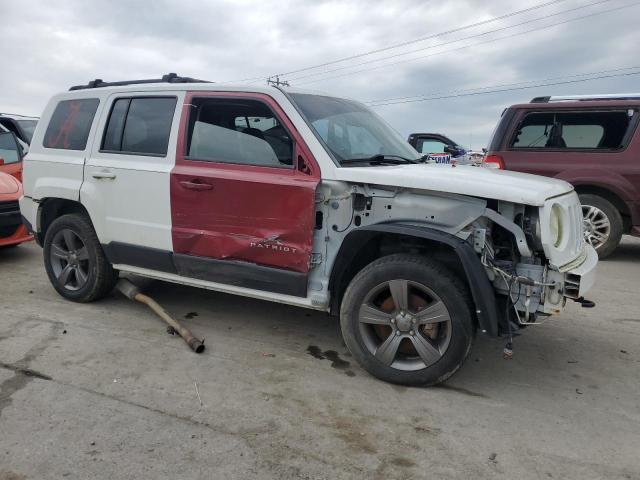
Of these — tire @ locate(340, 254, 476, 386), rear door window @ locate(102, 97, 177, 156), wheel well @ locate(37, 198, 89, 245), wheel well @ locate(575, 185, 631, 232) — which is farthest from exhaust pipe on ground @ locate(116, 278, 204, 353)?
wheel well @ locate(575, 185, 631, 232)

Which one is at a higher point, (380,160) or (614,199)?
(380,160)

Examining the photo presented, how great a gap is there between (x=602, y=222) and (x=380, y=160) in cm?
455

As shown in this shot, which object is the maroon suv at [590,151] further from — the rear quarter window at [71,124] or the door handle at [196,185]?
the rear quarter window at [71,124]

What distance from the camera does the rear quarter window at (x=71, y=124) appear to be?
4703mm

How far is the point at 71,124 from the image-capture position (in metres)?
4.82

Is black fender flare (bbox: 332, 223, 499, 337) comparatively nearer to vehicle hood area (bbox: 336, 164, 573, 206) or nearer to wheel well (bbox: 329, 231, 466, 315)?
wheel well (bbox: 329, 231, 466, 315)

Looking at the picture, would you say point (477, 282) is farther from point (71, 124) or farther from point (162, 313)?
point (71, 124)

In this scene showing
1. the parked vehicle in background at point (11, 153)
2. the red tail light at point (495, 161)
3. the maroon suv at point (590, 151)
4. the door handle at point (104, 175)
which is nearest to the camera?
the door handle at point (104, 175)

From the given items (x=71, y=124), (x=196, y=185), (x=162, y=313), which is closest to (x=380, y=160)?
(x=196, y=185)

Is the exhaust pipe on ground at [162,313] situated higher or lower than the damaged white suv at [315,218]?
lower

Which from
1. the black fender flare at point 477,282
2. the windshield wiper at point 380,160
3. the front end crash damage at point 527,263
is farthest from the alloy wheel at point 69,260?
the front end crash damage at point 527,263

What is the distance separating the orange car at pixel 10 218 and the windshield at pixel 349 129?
431 cm

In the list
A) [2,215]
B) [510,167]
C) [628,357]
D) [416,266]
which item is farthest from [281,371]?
[510,167]

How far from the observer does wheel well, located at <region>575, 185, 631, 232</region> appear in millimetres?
6918
